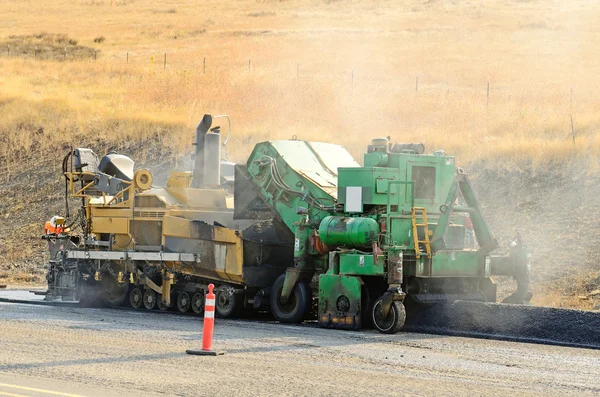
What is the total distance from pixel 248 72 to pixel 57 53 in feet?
67.9

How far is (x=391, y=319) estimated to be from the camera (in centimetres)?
1647

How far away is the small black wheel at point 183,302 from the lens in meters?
20.2

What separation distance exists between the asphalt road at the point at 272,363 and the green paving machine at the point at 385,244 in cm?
77

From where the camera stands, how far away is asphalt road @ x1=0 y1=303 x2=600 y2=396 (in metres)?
10.9

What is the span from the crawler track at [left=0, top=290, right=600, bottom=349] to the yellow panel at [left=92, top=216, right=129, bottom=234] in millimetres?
6344

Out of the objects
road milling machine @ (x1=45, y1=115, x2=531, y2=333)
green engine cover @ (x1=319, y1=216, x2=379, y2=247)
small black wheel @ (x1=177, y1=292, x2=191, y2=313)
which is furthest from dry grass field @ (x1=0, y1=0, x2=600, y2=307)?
small black wheel @ (x1=177, y1=292, x2=191, y2=313)

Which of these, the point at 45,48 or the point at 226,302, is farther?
the point at 45,48

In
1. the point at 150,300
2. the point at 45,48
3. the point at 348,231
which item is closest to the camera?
the point at 348,231

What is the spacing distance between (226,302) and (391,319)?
12.5 ft

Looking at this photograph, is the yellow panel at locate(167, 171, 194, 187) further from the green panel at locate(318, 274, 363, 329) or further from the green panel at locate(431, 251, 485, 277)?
the green panel at locate(431, 251, 485, 277)

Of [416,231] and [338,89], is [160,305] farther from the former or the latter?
[338,89]

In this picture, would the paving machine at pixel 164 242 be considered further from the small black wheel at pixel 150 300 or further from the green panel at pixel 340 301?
the green panel at pixel 340 301

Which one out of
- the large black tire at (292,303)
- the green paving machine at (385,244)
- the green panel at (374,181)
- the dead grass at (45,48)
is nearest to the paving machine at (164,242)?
the large black tire at (292,303)

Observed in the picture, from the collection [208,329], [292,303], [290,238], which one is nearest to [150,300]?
[290,238]
